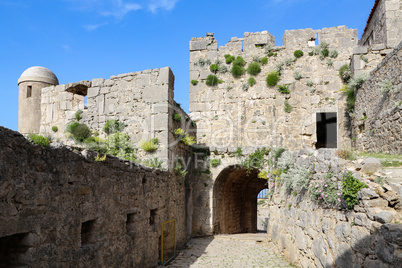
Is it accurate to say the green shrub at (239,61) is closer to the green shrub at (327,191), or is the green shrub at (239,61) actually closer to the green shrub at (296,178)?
the green shrub at (296,178)

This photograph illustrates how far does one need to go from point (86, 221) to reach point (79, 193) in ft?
2.06

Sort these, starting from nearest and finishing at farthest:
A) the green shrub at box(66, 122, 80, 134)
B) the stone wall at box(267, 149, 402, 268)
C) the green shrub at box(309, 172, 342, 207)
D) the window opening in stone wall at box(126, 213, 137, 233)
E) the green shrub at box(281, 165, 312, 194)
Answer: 1. the stone wall at box(267, 149, 402, 268)
2. the green shrub at box(309, 172, 342, 207)
3. the window opening in stone wall at box(126, 213, 137, 233)
4. the green shrub at box(281, 165, 312, 194)
5. the green shrub at box(66, 122, 80, 134)

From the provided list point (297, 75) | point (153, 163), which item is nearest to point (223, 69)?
point (297, 75)

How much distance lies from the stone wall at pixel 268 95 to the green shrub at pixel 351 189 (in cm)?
885

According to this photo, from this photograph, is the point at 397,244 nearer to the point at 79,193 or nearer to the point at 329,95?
the point at 79,193

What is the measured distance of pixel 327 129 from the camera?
629 inches

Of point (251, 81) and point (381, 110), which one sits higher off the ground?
point (251, 81)

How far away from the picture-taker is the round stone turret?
12.4 meters

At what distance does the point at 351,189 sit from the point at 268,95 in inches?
389

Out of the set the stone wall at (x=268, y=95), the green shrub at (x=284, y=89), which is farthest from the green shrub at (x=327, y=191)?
the green shrub at (x=284, y=89)

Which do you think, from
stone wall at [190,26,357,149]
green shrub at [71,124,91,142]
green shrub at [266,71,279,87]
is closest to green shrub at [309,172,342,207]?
green shrub at [71,124,91,142]

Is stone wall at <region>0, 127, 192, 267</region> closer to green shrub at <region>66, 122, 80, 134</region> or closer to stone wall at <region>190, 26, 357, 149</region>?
green shrub at <region>66, 122, 80, 134</region>

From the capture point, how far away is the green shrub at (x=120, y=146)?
9383 millimetres

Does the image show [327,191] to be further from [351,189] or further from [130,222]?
[130,222]
